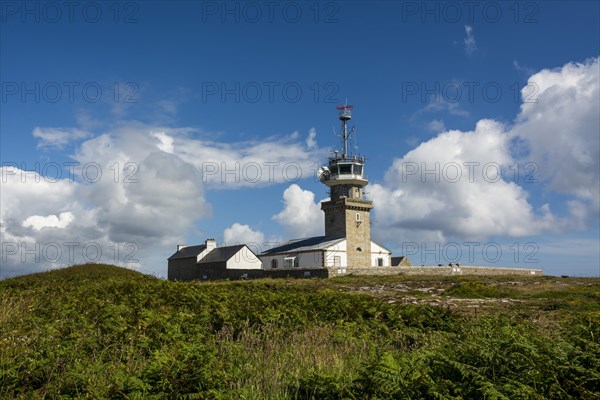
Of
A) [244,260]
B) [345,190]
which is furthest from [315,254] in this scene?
[345,190]

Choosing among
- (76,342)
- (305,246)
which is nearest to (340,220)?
(305,246)

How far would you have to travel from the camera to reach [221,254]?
63312 mm

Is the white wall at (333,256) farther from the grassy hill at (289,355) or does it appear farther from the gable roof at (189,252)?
the grassy hill at (289,355)

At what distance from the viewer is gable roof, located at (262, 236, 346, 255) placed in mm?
60125

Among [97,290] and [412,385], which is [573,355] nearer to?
[412,385]

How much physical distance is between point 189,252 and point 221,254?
826 centimetres

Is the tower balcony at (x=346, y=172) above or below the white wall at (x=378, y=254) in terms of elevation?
above

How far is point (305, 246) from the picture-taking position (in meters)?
63.4

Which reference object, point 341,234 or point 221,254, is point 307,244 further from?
point 221,254

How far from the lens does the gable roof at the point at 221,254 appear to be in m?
61.4

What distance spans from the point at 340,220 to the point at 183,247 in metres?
25.9

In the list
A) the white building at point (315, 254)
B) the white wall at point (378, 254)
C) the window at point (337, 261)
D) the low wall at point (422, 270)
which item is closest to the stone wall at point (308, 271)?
the low wall at point (422, 270)

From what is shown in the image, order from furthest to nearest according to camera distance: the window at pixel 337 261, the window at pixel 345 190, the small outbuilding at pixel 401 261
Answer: the small outbuilding at pixel 401 261
the window at pixel 345 190
the window at pixel 337 261

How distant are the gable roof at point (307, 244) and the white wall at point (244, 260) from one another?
277 cm
